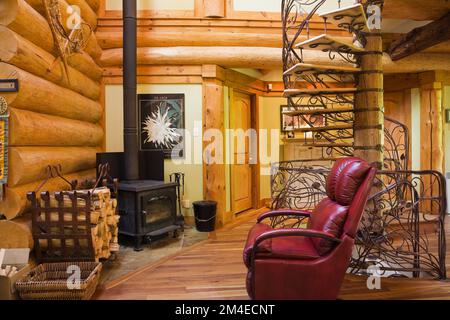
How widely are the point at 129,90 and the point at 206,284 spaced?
8.77ft

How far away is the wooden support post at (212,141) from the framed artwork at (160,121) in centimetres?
40

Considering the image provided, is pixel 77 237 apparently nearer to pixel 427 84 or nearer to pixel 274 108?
pixel 274 108

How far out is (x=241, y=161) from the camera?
561 centimetres

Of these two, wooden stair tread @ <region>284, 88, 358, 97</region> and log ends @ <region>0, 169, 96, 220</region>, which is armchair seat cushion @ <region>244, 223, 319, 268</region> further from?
log ends @ <region>0, 169, 96, 220</region>

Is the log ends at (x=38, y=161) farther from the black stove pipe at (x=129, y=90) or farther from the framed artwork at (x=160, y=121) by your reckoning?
the framed artwork at (x=160, y=121)

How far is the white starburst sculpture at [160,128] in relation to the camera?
459 cm

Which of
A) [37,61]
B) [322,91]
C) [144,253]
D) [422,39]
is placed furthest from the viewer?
[422,39]

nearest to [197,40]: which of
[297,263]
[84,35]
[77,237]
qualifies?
[84,35]

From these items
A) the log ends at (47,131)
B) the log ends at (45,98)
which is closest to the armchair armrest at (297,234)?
the log ends at (47,131)

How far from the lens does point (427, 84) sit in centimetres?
552

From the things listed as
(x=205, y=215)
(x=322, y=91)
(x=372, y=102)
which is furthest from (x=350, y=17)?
(x=205, y=215)

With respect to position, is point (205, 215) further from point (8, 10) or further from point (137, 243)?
point (8, 10)

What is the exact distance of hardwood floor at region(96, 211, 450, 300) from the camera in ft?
8.17

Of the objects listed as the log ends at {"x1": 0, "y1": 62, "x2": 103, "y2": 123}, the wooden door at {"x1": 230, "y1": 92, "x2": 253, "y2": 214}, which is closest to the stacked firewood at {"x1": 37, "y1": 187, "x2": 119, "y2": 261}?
the log ends at {"x1": 0, "y1": 62, "x2": 103, "y2": 123}
